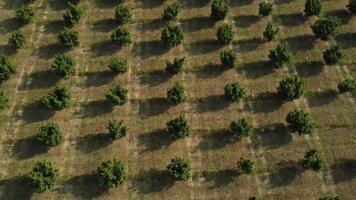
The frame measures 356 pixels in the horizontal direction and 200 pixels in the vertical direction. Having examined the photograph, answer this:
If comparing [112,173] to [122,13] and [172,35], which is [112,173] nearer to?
[172,35]

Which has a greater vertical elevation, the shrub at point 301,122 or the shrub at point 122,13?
the shrub at point 122,13

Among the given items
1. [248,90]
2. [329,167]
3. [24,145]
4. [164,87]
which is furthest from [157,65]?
[329,167]

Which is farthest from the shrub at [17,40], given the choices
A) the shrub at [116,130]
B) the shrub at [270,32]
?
the shrub at [270,32]

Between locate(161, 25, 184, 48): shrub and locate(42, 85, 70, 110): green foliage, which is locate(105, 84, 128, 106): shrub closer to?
locate(42, 85, 70, 110): green foliage

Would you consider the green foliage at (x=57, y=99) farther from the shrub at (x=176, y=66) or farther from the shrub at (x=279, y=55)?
the shrub at (x=279, y=55)

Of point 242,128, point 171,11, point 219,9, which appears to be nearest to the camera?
point 242,128

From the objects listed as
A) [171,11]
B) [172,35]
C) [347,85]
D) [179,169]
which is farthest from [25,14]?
[347,85]
